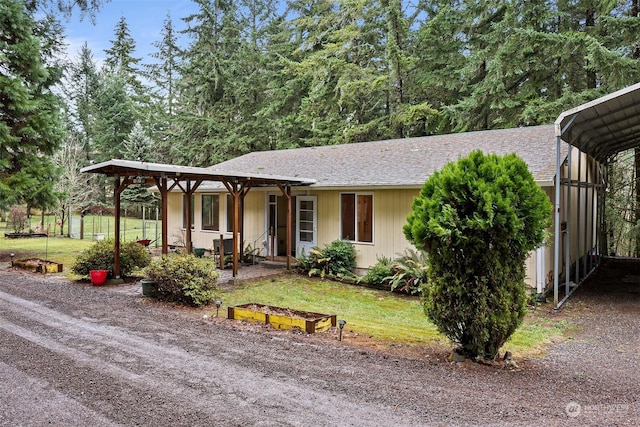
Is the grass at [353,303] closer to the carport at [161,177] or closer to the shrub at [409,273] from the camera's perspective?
the shrub at [409,273]

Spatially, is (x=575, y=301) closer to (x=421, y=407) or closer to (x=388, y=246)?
(x=388, y=246)

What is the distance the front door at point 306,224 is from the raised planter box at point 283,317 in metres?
5.13

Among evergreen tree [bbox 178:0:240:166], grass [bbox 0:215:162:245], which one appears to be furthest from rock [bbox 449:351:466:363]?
evergreen tree [bbox 178:0:240:166]

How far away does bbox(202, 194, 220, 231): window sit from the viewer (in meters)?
14.8

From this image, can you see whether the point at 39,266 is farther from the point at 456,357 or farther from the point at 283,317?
the point at 456,357

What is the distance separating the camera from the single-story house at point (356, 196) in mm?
10441

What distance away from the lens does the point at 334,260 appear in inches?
444

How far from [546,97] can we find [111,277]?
14856 mm

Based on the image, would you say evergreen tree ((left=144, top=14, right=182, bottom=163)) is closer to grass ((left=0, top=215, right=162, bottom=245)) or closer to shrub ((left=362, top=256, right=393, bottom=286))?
grass ((left=0, top=215, right=162, bottom=245))

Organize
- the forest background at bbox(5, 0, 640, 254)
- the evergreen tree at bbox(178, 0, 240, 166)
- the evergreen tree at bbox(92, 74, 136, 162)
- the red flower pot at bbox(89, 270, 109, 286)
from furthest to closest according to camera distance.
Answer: the evergreen tree at bbox(92, 74, 136, 162) → the evergreen tree at bbox(178, 0, 240, 166) → the forest background at bbox(5, 0, 640, 254) → the red flower pot at bbox(89, 270, 109, 286)

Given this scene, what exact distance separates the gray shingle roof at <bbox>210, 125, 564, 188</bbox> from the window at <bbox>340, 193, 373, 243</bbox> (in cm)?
52

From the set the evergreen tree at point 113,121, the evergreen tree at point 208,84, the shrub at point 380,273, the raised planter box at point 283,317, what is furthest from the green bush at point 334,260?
the evergreen tree at point 113,121

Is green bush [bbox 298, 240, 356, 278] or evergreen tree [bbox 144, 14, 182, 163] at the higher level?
evergreen tree [bbox 144, 14, 182, 163]

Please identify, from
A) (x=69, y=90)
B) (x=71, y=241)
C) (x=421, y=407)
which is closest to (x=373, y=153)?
(x=421, y=407)
